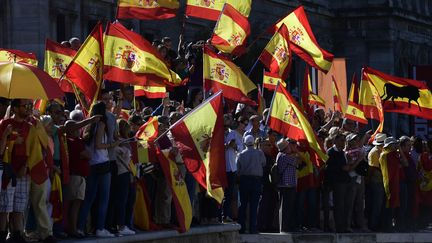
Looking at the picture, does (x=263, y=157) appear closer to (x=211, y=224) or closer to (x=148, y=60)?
(x=211, y=224)

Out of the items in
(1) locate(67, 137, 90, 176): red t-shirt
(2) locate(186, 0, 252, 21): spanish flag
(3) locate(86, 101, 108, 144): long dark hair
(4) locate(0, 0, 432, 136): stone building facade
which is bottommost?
(1) locate(67, 137, 90, 176): red t-shirt

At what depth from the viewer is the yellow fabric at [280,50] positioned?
28.1 metres

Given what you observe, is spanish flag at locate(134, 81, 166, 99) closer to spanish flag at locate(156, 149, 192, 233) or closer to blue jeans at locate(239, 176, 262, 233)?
blue jeans at locate(239, 176, 262, 233)

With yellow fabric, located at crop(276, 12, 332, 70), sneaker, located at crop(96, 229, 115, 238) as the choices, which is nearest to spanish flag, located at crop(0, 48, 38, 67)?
sneaker, located at crop(96, 229, 115, 238)

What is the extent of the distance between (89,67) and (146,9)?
138 inches

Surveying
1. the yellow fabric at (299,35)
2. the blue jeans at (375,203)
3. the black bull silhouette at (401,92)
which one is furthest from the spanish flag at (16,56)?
the black bull silhouette at (401,92)

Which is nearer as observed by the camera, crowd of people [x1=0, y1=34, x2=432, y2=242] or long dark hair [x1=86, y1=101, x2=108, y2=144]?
crowd of people [x1=0, y1=34, x2=432, y2=242]

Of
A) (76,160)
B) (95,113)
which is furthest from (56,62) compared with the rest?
(76,160)

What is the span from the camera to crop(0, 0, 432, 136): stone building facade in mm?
41822

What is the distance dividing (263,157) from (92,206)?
557 centimetres

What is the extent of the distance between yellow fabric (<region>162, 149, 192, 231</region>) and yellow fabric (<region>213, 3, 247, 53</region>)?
13.4ft

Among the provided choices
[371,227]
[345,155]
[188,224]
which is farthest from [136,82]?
[371,227]

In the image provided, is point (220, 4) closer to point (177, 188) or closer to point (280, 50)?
point (280, 50)

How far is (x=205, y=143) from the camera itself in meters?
22.6
